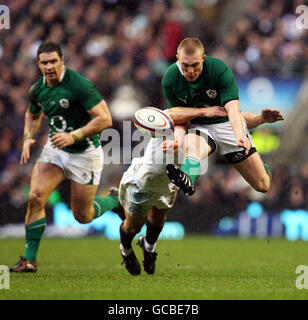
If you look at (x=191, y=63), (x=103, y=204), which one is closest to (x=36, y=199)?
(x=103, y=204)

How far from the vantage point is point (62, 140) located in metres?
6.92

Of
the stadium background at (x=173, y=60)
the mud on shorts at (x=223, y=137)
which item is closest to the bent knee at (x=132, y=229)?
the mud on shorts at (x=223, y=137)

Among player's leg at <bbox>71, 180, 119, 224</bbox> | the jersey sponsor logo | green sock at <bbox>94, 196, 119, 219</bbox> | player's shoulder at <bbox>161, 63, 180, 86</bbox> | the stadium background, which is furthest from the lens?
the stadium background

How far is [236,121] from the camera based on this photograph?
6.13 meters

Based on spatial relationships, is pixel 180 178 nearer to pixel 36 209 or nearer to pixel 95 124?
pixel 95 124

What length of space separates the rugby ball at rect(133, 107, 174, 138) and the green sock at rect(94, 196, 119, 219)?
1.95 metres

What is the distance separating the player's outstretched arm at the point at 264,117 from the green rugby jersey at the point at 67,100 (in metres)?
1.63

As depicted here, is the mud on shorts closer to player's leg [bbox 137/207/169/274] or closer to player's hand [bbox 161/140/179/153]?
player's hand [bbox 161/140/179/153]

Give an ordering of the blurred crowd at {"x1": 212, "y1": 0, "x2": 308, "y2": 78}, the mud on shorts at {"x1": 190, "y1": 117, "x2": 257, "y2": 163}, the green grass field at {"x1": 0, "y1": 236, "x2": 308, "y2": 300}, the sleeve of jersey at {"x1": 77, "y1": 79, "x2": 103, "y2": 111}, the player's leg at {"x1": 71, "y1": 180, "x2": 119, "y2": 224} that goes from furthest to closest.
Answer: the blurred crowd at {"x1": 212, "y1": 0, "x2": 308, "y2": 78} → the player's leg at {"x1": 71, "y1": 180, "x2": 119, "y2": 224} → the sleeve of jersey at {"x1": 77, "y1": 79, "x2": 103, "y2": 111} → the mud on shorts at {"x1": 190, "y1": 117, "x2": 257, "y2": 163} → the green grass field at {"x1": 0, "y1": 236, "x2": 308, "y2": 300}

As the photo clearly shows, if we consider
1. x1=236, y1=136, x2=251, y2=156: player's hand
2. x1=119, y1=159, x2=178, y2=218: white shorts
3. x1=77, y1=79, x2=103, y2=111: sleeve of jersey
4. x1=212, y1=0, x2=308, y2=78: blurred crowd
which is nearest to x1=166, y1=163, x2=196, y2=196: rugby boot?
x1=236, y1=136, x2=251, y2=156: player's hand

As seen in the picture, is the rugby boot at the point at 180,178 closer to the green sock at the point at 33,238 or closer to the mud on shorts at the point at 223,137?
the mud on shorts at the point at 223,137

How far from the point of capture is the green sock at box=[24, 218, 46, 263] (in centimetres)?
710

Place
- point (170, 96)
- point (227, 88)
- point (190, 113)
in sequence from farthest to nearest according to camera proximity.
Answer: point (170, 96) < point (190, 113) < point (227, 88)

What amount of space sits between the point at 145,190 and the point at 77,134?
3.52ft
